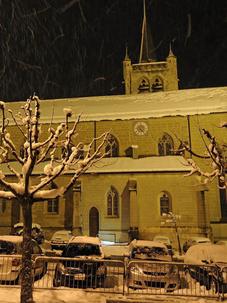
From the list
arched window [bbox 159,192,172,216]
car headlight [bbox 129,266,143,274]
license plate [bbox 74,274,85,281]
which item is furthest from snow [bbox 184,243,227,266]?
arched window [bbox 159,192,172,216]

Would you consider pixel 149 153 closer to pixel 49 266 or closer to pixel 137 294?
pixel 49 266

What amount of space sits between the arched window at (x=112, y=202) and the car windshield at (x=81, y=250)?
46.8ft

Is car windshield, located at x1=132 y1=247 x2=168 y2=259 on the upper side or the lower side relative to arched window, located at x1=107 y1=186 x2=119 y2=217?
lower

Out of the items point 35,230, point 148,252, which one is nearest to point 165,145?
point 35,230

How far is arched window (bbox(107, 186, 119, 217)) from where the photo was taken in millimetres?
27078

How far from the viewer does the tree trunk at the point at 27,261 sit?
27.5 feet

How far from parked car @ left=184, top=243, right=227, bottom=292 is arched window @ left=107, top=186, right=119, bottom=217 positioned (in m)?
14.1

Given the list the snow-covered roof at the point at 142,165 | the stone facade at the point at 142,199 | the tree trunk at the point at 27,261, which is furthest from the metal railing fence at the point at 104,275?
the snow-covered roof at the point at 142,165

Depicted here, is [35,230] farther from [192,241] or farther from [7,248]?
[7,248]

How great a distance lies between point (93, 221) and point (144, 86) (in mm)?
22688

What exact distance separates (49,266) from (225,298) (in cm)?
669

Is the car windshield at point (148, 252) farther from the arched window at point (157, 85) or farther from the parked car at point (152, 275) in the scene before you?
the arched window at point (157, 85)

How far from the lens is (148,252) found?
1333 cm

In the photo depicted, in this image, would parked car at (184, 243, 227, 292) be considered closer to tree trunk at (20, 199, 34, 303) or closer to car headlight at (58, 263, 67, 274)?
car headlight at (58, 263, 67, 274)
